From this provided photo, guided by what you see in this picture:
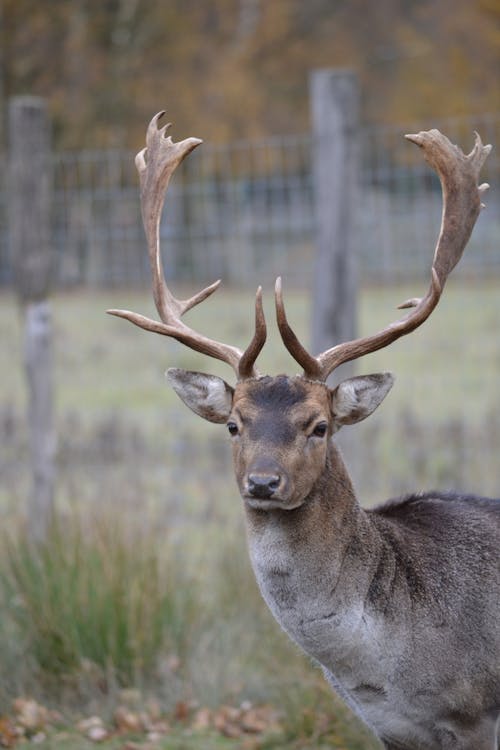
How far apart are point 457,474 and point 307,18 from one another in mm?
27850

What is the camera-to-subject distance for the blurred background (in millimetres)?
6180

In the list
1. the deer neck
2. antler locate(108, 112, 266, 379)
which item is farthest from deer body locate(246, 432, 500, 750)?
antler locate(108, 112, 266, 379)

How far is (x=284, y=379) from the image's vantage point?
4.57m

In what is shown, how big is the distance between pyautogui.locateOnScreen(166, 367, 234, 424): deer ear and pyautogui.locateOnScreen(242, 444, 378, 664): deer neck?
46 centimetres

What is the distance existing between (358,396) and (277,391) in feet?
1.15

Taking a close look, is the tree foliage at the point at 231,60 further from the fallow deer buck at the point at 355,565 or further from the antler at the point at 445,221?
the fallow deer buck at the point at 355,565

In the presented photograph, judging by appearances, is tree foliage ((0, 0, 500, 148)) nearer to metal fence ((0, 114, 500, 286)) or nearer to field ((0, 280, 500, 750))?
metal fence ((0, 114, 500, 286))

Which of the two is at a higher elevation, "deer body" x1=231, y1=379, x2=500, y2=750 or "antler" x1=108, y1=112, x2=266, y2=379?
"antler" x1=108, y1=112, x2=266, y2=379

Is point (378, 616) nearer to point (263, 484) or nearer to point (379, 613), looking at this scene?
point (379, 613)

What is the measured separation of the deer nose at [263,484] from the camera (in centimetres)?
418

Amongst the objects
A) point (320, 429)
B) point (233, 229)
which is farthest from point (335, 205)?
point (320, 429)

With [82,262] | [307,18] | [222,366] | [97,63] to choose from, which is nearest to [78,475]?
[82,262]

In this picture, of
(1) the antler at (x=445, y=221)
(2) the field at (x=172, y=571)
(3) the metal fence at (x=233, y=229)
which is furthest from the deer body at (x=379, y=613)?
(3) the metal fence at (x=233, y=229)

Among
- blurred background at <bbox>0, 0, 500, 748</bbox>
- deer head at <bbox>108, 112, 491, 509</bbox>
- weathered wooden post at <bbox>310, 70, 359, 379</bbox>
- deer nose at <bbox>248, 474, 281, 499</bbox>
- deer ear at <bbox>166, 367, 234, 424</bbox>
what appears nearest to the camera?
deer nose at <bbox>248, 474, 281, 499</bbox>
